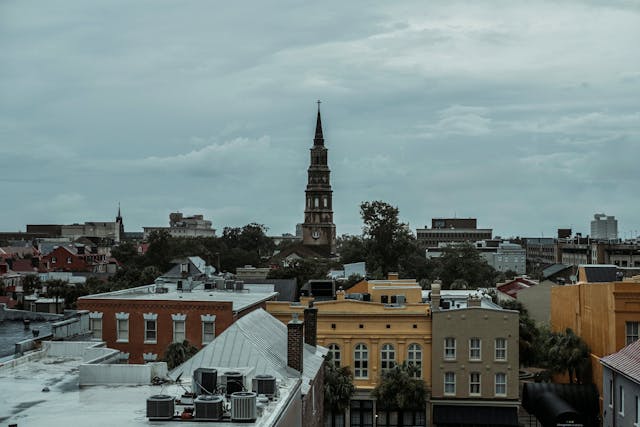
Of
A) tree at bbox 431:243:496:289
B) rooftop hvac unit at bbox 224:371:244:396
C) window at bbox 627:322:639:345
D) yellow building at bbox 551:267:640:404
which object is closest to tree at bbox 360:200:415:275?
tree at bbox 431:243:496:289

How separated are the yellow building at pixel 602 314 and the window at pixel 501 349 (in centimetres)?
528

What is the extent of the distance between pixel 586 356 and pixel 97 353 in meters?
33.5

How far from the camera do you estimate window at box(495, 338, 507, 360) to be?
53.8 metres

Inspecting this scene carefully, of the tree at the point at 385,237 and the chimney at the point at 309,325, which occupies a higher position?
the tree at the point at 385,237

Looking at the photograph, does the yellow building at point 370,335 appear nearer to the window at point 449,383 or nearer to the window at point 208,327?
the window at point 449,383

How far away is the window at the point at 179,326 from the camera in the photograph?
48281 mm

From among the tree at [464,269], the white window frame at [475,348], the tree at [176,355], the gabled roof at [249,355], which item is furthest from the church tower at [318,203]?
the gabled roof at [249,355]

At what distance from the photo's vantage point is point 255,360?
30.2 m

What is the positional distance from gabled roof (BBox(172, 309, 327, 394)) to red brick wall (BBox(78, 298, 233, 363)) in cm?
1189

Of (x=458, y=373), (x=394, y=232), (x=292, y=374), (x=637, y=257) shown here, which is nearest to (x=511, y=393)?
(x=458, y=373)

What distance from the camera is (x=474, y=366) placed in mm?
54094

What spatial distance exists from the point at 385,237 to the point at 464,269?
11.8m

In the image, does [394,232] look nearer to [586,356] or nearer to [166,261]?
[166,261]

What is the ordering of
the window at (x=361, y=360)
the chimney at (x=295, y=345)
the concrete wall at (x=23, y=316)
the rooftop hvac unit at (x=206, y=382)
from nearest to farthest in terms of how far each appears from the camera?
the rooftop hvac unit at (x=206, y=382) → the chimney at (x=295, y=345) → the concrete wall at (x=23, y=316) → the window at (x=361, y=360)
